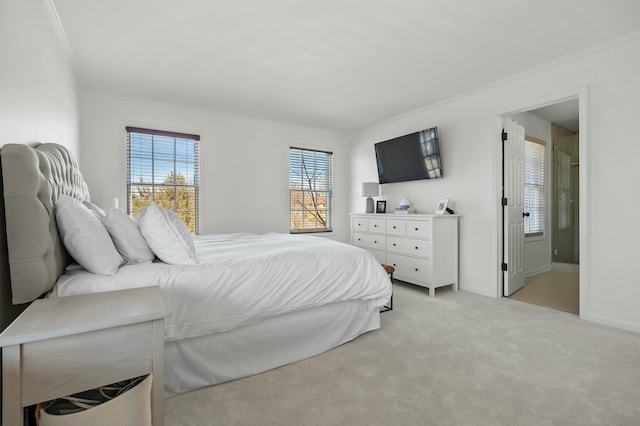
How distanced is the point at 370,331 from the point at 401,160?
2.82 metres

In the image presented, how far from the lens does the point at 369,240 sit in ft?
15.2

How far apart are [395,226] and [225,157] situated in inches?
106

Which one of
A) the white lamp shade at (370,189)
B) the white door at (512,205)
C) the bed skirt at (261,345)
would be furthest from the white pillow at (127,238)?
the white door at (512,205)

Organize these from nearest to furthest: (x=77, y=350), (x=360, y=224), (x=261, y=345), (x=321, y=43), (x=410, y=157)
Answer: (x=77, y=350)
(x=261, y=345)
(x=321, y=43)
(x=410, y=157)
(x=360, y=224)

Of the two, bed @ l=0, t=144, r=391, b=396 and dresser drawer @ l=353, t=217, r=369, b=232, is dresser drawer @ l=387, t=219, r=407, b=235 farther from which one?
bed @ l=0, t=144, r=391, b=396

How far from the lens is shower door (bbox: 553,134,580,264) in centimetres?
528

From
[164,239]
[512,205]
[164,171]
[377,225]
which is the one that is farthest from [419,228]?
[164,171]

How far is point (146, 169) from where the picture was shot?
4.04 m

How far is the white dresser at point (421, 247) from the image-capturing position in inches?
144

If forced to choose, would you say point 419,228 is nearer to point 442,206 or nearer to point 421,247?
point 421,247

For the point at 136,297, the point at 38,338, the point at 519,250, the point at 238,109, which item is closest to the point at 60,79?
the point at 238,109

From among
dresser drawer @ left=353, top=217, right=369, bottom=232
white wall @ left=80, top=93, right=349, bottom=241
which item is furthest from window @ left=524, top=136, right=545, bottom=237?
white wall @ left=80, top=93, right=349, bottom=241

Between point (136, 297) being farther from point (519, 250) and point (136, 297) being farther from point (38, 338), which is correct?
point (519, 250)

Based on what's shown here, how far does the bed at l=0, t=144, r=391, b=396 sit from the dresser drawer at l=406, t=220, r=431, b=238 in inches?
59.1
